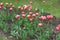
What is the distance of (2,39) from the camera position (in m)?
5.26

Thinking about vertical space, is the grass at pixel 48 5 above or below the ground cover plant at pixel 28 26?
above

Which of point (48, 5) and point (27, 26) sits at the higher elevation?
point (48, 5)

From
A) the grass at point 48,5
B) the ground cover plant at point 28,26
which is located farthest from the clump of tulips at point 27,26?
the grass at point 48,5

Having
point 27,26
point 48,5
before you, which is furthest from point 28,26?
point 48,5

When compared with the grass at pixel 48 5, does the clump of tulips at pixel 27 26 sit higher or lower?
lower

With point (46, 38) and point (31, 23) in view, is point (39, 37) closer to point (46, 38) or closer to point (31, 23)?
point (46, 38)

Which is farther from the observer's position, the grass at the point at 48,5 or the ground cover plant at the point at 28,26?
the grass at the point at 48,5

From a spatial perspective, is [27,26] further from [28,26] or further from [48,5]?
[48,5]

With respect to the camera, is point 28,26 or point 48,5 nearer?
point 28,26

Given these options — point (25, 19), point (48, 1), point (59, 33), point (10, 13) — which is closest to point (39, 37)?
point (59, 33)

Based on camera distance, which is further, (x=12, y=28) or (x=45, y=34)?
(x=12, y=28)

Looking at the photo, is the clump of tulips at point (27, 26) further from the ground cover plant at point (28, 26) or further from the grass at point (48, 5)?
the grass at point (48, 5)

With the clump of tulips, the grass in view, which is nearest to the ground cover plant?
the clump of tulips

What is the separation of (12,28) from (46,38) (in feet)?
3.17
